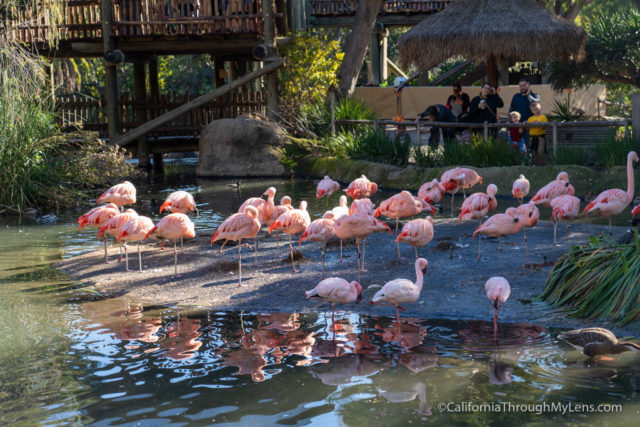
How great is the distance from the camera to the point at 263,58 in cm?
1881

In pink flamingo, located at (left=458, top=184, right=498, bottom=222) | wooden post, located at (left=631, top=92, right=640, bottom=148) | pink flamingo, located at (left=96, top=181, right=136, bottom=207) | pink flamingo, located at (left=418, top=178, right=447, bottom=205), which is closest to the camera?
pink flamingo, located at (left=458, top=184, right=498, bottom=222)

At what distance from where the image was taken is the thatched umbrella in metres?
16.0

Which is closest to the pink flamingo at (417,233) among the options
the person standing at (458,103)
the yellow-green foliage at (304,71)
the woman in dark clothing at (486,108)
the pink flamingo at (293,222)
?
the pink flamingo at (293,222)

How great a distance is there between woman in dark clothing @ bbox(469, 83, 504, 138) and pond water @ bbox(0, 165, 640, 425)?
350 inches

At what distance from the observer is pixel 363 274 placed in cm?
809

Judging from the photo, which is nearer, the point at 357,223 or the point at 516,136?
the point at 357,223

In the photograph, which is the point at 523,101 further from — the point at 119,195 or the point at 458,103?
the point at 119,195

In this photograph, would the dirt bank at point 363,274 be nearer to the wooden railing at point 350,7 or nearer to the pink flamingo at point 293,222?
the pink flamingo at point 293,222

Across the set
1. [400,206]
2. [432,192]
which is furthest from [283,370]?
[432,192]

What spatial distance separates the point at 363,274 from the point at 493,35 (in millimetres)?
9574

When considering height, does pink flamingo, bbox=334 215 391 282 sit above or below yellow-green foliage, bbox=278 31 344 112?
below

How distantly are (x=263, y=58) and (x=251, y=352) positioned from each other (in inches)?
538

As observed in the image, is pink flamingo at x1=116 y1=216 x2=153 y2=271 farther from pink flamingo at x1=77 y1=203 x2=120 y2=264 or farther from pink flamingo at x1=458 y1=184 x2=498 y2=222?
pink flamingo at x1=458 y1=184 x2=498 y2=222

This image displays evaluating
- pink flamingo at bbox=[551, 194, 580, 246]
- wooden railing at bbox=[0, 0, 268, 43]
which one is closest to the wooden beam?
wooden railing at bbox=[0, 0, 268, 43]
